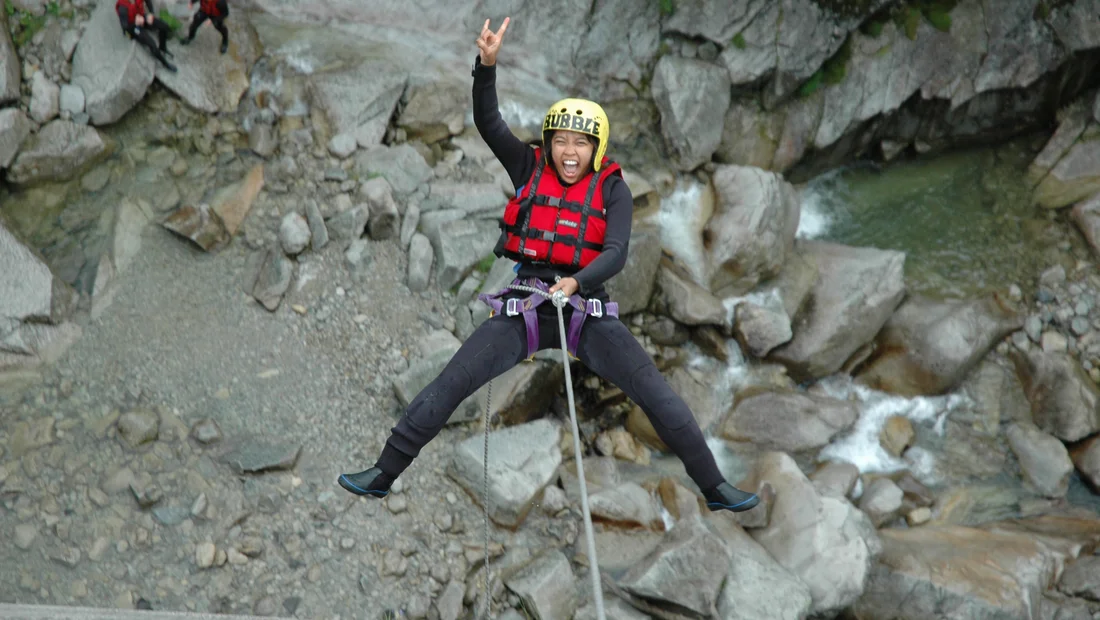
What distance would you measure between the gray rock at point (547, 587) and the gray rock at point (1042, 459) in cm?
604

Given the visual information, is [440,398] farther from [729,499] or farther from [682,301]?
[682,301]

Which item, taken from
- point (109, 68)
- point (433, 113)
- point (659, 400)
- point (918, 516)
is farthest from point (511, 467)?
point (109, 68)

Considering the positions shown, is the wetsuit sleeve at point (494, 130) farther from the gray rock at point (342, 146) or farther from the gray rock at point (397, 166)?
the gray rock at point (342, 146)

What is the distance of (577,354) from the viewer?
5.30m

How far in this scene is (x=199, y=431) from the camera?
6.54 m

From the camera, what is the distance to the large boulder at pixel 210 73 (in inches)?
322

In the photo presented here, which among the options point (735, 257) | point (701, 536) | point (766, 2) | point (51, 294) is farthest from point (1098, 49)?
point (51, 294)

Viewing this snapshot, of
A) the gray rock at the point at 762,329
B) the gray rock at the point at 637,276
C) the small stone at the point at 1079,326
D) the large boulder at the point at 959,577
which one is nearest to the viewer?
the large boulder at the point at 959,577

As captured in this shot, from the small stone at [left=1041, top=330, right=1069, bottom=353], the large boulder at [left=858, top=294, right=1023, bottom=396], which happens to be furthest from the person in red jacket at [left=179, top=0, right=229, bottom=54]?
the small stone at [left=1041, top=330, right=1069, bottom=353]

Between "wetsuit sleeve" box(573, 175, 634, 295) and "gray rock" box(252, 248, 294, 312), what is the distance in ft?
12.4

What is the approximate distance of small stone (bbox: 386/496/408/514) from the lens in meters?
6.50

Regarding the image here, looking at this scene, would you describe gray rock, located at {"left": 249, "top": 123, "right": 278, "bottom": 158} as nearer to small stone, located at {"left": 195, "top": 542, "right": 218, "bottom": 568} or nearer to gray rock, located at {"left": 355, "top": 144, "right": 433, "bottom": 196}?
gray rock, located at {"left": 355, "top": 144, "right": 433, "bottom": 196}

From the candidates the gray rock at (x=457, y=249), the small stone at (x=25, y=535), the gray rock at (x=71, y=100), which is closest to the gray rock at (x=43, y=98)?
the gray rock at (x=71, y=100)

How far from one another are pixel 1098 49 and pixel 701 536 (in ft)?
31.8
